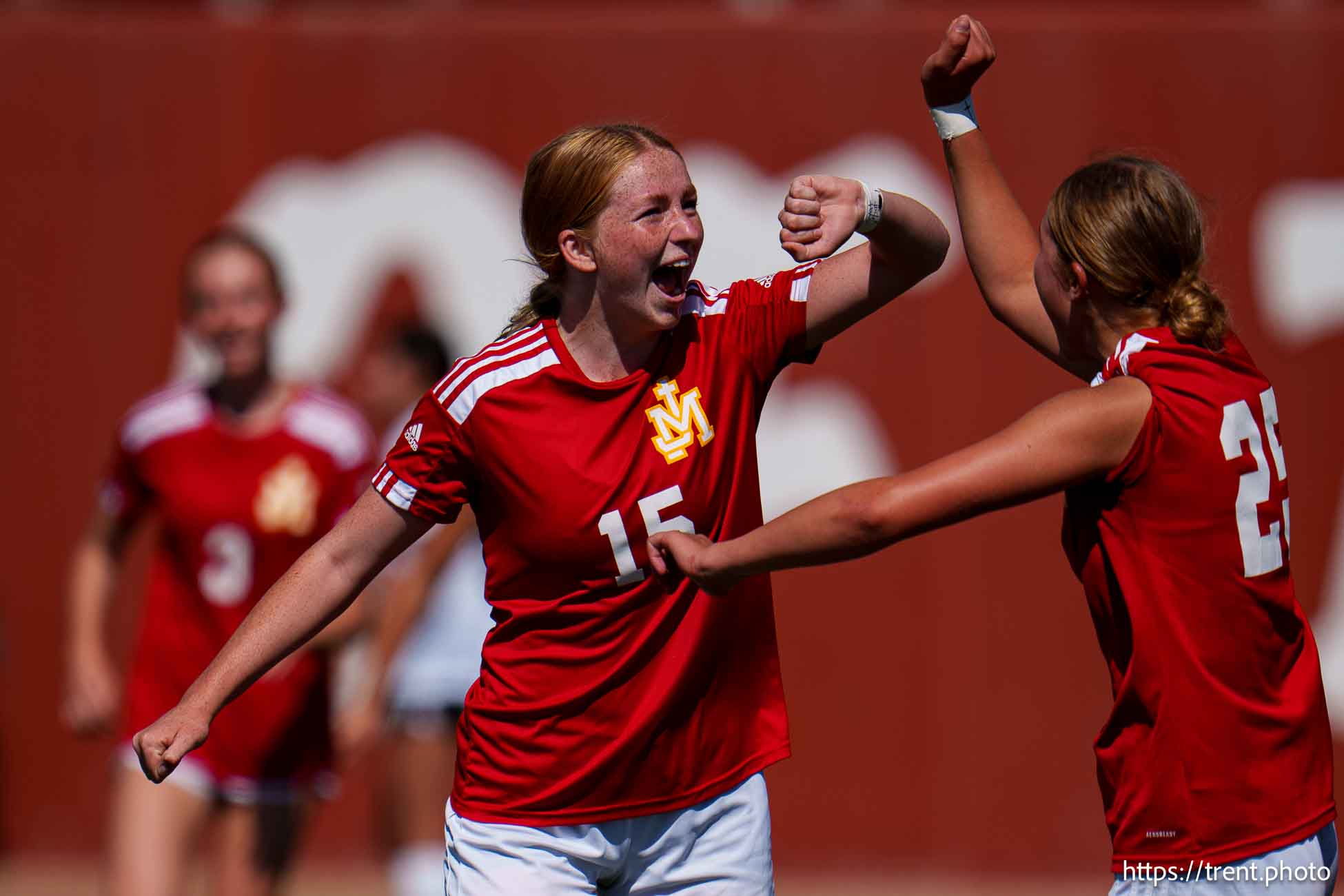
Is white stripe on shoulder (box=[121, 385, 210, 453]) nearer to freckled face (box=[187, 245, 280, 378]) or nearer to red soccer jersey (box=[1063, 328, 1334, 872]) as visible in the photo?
freckled face (box=[187, 245, 280, 378])

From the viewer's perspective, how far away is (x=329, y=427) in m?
4.74

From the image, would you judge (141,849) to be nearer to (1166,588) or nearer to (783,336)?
(783,336)

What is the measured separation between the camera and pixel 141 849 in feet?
14.1

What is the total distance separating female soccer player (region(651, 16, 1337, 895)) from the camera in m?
2.43

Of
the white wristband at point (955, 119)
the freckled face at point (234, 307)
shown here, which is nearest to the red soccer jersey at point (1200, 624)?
the white wristband at point (955, 119)

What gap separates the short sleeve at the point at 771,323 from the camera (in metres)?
3.01

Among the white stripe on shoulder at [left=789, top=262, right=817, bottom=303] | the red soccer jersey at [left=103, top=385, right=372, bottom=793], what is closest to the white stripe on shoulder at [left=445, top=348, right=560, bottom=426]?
the white stripe on shoulder at [left=789, top=262, right=817, bottom=303]

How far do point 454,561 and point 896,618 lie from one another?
193cm

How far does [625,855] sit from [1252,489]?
52.1 inches

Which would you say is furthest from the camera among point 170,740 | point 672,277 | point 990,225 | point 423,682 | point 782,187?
point 782,187

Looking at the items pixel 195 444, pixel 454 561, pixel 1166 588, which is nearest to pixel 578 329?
pixel 1166 588

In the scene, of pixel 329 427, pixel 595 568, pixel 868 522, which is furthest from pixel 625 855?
pixel 329 427

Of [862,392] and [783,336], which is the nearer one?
[783,336]

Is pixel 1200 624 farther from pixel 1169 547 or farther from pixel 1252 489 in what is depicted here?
pixel 1252 489
